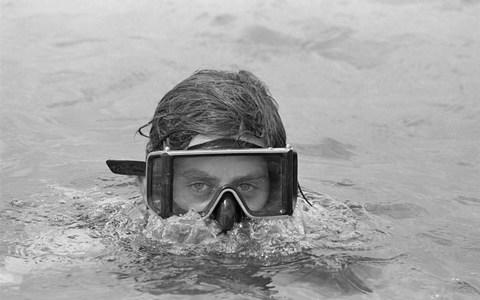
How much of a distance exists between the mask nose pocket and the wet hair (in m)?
0.34

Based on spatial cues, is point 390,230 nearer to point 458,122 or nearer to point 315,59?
point 458,122

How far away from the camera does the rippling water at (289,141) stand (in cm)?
359

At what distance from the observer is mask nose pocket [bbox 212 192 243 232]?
12.4 ft

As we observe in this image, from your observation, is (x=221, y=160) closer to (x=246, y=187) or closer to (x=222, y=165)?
(x=222, y=165)

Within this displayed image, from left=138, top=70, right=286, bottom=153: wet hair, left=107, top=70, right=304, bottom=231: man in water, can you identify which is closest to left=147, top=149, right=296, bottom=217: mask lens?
left=107, top=70, right=304, bottom=231: man in water

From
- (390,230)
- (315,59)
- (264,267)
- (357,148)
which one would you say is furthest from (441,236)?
(315,59)

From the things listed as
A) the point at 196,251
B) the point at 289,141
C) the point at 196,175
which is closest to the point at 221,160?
the point at 196,175

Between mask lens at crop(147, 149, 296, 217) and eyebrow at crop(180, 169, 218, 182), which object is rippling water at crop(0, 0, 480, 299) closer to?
mask lens at crop(147, 149, 296, 217)

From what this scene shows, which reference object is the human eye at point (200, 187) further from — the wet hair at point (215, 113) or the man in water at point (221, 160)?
the wet hair at point (215, 113)

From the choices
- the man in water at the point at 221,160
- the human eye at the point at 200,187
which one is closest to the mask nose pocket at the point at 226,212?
the man in water at the point at 221,160

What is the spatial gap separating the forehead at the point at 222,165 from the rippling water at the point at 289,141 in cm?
25

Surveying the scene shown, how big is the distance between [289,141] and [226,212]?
3.07m

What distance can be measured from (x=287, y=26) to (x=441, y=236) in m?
5.37

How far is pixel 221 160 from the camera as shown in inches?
154
